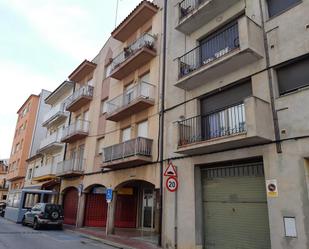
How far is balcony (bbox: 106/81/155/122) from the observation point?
49.1 ft

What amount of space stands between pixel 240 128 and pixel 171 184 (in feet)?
10.8

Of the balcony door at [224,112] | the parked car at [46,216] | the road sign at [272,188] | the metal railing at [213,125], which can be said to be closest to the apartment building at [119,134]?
the parked car at [46,216]

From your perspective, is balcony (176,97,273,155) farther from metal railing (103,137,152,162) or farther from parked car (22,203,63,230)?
parked car (22,203,63,230)

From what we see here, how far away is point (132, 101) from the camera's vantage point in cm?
1530

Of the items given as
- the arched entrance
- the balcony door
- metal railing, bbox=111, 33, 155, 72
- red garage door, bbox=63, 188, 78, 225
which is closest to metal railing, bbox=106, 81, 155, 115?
metal railing, bbox=111, 33, 155, 72

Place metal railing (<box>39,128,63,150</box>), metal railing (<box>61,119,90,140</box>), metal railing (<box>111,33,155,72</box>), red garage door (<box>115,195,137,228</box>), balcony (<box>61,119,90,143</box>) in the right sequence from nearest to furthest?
1. metal railing (<box>111,33,155,72</box>)
2. red garage door (<box>115,195,137,228</box>)
3. balcony (<box>61,119,90,143</box>)
4. metal railing (<box>61,119,90,140</box>)
5. metal railing (<box>39,128,63,150</box>)

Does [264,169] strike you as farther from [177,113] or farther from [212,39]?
[212,39]

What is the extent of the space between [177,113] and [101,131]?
7820 millimetres

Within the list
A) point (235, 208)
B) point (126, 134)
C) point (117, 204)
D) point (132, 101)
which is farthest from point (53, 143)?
point (235, 208)

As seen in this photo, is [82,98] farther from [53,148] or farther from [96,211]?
[96,211]

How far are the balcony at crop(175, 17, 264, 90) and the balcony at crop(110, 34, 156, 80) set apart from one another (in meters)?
2.91

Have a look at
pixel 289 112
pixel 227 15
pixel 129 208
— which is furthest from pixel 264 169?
pixel 129 208

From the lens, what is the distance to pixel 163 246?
12.0 m

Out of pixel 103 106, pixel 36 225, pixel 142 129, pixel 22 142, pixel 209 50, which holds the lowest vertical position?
pixel 36 225
